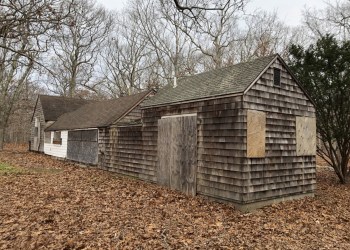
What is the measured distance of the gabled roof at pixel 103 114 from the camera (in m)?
19.3

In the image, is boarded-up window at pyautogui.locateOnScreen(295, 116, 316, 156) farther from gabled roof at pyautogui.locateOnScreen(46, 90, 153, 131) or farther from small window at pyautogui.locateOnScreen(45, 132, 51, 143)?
small window at pyautogui.locateOnScreen(45, 132, 51, 143)

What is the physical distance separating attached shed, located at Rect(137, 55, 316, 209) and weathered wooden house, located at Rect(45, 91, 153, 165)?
6.41 meters

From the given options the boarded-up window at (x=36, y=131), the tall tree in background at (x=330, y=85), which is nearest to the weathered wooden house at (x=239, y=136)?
the tall tree in background at (x=330, y=85)

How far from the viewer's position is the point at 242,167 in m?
9.48

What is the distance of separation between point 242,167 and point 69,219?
523cm

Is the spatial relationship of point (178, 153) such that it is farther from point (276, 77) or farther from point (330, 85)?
point (330, 85)

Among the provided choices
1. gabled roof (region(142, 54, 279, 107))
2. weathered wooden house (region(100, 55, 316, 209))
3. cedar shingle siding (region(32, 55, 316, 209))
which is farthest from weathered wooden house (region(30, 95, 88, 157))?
weathered wooden house (region(100, 55, 316, 209))

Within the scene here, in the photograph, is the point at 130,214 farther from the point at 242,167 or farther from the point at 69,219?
the point at 242,167

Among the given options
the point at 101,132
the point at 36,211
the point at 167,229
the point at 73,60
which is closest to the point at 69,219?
the point at 36,211

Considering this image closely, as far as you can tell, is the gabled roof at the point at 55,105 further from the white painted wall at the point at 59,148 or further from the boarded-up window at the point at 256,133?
the boarded-up window at the point at 256,133

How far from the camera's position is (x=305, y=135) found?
11.9 m

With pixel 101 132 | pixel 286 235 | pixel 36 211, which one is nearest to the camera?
pixel 286 235

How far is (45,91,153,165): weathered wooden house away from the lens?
62.1 feet

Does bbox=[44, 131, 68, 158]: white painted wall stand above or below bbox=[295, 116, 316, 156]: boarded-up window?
below
